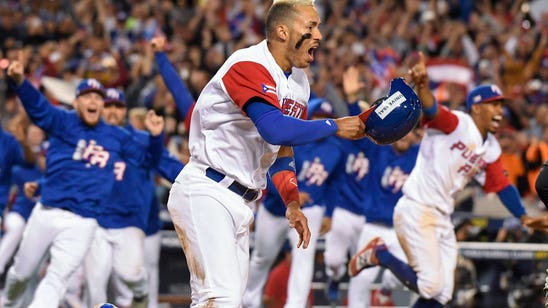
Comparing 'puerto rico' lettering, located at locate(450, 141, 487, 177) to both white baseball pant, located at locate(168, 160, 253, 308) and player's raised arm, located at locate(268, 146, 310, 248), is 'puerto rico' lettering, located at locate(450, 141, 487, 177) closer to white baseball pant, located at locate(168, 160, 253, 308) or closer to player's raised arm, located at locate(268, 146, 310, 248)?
player's raised arm, located at locate(268, 146, 310, 248)

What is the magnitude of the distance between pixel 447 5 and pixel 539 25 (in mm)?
1973

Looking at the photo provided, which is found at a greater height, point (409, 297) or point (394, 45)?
point (394, 45)

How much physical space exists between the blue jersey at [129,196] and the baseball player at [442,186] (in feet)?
7.08

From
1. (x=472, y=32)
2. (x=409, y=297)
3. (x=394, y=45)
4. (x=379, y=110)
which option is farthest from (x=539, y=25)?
(x=379, y=110)

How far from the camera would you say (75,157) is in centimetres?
886

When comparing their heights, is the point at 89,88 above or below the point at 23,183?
above

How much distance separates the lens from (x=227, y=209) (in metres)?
5.78

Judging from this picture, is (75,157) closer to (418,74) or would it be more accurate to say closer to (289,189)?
(418,74)

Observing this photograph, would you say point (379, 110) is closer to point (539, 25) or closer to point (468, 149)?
point (468, 149)

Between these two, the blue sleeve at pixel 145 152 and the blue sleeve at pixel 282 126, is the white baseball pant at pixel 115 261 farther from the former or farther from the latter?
the blue sleeve at pixel 282 126

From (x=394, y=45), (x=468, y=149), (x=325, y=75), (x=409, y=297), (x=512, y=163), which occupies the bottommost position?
(x=409, y=297)

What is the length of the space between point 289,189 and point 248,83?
80 cm

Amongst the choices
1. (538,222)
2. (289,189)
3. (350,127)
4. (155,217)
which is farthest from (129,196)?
(350,127)

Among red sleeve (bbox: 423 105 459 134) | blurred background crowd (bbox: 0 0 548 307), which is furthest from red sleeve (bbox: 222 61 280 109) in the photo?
blurred background crowd (bbox: 0 0 548 307)
